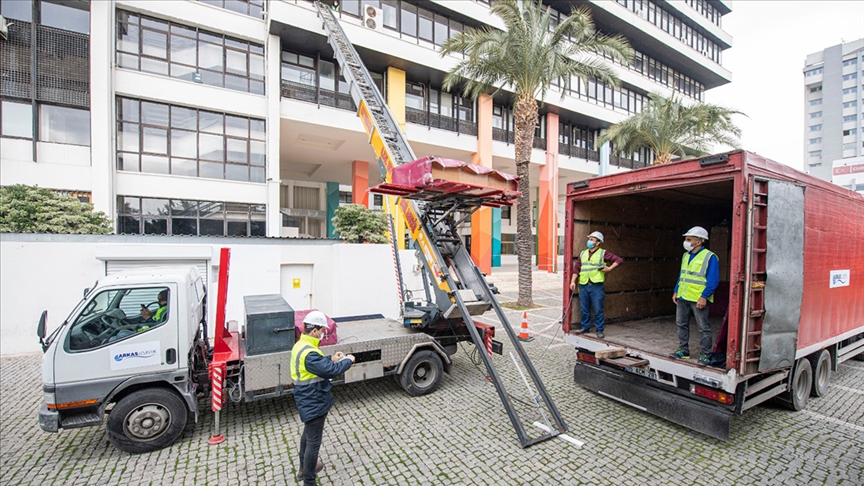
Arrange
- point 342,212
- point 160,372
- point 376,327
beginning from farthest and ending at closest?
point 342,212 → point 376,327 → point 160,372

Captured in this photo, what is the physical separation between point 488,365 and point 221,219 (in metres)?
13.8

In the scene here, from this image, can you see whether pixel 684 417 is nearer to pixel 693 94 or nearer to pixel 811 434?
pixel 811 434

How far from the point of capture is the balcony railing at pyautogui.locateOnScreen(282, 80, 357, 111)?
1672 cm

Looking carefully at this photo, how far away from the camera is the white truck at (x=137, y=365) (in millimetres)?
4141

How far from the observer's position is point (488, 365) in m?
5.09

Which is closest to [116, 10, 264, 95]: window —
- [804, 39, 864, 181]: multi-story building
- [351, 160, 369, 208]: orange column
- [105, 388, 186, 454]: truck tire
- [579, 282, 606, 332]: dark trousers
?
[351, 160, 369, 208]: orange column

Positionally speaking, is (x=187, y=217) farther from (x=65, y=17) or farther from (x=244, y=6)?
(x=244, y=6)

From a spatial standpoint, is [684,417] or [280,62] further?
[280,62]

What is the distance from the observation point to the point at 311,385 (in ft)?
11.7

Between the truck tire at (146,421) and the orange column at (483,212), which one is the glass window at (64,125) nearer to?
the truck tire at (146,421)

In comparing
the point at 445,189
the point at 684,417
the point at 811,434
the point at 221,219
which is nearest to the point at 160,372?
the point at 445,189

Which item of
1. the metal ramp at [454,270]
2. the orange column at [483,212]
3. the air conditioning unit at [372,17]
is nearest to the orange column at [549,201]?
the orange column at [483,212]

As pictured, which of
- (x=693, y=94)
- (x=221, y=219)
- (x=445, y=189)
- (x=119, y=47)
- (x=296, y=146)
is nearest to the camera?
(x=445, y=189)

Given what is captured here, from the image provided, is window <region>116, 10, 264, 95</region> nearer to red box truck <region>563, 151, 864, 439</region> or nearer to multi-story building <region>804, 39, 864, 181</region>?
red box truck <region>563, 151, 864, 439</region>
